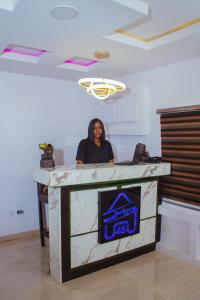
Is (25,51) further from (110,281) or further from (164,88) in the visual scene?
(110,281)

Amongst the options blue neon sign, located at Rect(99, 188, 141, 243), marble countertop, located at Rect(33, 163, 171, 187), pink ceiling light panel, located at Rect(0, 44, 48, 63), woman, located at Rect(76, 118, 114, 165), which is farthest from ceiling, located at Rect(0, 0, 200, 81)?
blue neon sign, located at Rect(99, 188, 141, 243)

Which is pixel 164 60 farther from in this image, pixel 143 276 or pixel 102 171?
pixel 143 276

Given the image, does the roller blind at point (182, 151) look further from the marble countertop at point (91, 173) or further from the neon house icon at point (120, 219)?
the neon house icon at point (120, 219)

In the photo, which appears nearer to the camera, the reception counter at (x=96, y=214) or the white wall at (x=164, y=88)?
the reception counter at (x=96, y=214)

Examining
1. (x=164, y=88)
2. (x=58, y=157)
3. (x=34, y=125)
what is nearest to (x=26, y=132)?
(x=34, y=125)

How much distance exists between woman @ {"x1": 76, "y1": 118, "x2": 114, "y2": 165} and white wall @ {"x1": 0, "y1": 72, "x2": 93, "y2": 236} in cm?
100

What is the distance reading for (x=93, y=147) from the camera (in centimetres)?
362

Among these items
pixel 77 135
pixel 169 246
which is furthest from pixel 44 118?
pixel 169 246

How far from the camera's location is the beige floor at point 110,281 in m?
2.59

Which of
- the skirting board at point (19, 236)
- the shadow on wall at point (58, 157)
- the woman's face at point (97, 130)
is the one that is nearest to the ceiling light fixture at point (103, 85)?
the woman's face at point (97, 130)

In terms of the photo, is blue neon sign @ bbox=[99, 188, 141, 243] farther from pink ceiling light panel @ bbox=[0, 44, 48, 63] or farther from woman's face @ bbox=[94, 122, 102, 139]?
pink ceiling light panel @ bbox=[0, 44, 48, 63]

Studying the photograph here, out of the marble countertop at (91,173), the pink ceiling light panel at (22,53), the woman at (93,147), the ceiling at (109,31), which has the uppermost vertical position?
the pink ceiling light panel at (22,53)

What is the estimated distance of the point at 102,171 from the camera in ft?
9.66

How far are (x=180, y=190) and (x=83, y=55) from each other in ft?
6.70
